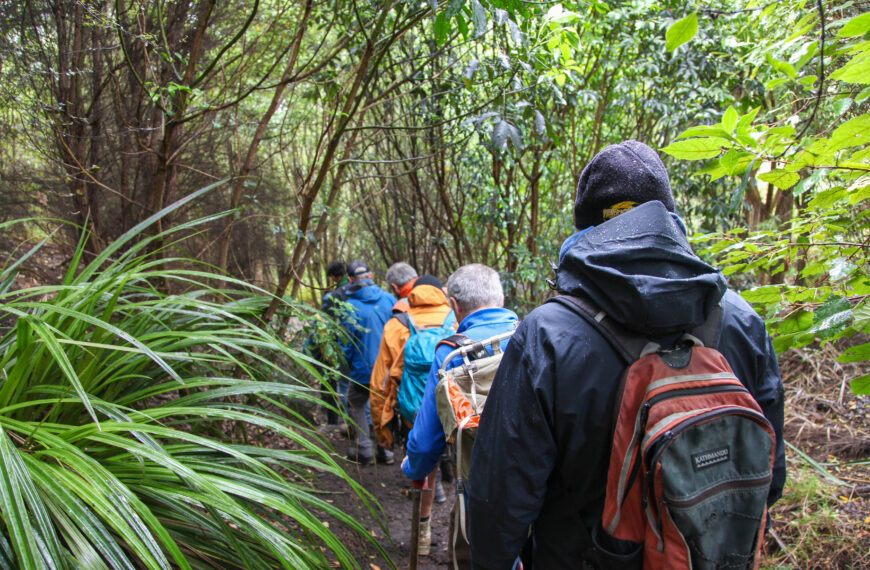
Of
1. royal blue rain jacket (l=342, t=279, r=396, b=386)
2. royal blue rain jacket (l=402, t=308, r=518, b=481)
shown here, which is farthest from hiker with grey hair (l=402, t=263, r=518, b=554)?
royal blue rain jacket (l=342, t=279, r=396, b=386)

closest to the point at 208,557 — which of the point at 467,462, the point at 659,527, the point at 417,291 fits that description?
the point at 467,462

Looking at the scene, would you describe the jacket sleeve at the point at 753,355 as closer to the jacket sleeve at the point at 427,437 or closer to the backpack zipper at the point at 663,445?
the backpack zipper at the point at 663,445

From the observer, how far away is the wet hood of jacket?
1262mm

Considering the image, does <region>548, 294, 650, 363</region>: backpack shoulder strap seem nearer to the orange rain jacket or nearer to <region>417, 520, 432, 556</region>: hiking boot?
the orange rain jacket

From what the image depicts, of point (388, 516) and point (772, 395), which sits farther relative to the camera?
point (388, 516)

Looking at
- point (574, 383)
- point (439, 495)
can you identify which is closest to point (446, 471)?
point (439, 495)

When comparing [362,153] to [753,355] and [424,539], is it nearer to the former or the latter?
[424,539]

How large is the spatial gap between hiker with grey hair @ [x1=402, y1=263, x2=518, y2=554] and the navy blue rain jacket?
42.2 inches

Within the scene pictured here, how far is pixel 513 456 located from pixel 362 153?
496cm

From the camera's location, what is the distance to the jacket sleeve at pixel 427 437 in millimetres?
2576

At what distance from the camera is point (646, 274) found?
4.34ft

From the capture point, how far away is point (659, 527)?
4.08 ft

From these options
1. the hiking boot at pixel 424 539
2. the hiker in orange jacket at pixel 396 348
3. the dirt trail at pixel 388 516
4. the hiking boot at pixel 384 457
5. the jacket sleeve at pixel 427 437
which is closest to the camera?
the jacket sleeve at pixel 427 437

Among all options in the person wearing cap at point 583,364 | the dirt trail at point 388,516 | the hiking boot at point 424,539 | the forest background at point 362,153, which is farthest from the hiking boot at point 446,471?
the person wearing cap at point 583,364
